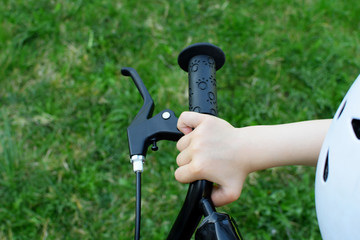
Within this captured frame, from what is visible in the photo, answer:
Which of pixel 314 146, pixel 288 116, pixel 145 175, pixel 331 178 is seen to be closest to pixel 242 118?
pixel 288 116

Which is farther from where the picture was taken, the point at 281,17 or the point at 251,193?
the point at 281,17

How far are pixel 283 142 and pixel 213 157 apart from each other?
23cm

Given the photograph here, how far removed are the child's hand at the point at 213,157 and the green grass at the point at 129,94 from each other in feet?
3.51

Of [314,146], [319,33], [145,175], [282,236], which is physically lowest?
[282,236]

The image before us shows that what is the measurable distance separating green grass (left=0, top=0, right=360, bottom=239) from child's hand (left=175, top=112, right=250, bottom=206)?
1.07 meters

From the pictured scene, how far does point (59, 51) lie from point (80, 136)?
685mm

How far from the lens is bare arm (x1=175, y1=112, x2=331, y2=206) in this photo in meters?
0.99

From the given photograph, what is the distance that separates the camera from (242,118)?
7.69 ft

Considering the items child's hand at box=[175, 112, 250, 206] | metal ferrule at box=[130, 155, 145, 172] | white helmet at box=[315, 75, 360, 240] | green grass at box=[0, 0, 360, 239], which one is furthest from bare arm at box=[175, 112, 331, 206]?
green grass at box=[0, 0, 360, 239]

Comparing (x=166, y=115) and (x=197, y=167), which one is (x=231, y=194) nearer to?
(x=197, y=167)

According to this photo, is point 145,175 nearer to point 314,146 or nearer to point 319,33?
point 314,146

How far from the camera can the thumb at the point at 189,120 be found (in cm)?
99

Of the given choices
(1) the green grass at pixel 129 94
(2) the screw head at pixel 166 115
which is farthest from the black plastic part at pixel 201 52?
(1) the green grass at pixel 129 94

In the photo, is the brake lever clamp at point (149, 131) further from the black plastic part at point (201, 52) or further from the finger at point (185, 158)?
the black plastic part at point (201, 52)
